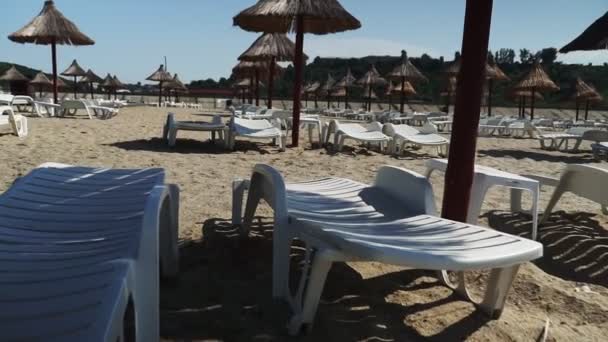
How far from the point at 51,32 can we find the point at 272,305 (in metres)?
13.3

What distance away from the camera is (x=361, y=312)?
2.02 meters

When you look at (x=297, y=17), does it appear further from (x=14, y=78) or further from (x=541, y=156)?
(x=14, y=78)

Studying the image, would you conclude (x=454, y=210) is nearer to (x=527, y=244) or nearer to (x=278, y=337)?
(x=527, y=244)

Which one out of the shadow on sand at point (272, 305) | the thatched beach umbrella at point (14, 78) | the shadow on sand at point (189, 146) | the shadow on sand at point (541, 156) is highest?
the thatched beach umbrella at point (14, 78)

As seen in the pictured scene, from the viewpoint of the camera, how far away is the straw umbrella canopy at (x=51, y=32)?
12.7 meters

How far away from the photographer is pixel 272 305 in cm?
200

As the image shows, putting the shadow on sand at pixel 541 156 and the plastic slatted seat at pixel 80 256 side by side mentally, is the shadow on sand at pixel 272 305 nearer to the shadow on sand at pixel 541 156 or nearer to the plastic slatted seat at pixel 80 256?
the plastic slatted seat at pixel 80 256

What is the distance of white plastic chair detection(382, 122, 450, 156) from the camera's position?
302 inches

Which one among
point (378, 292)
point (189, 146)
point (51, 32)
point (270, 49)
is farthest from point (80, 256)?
point (51, 32)

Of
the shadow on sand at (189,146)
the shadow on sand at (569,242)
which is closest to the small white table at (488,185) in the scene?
the shadow on sand at (569,242)

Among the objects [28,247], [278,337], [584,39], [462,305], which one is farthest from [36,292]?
[584,39]

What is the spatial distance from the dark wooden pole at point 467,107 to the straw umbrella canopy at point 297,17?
17.9 feet

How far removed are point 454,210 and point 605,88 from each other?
5589 centimetres

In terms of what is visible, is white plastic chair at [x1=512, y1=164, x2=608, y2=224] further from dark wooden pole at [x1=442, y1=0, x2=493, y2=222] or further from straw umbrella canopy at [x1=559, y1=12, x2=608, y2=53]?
straw umbrella canopy at [x1=559, y1=12, x2=608, y2=53]
